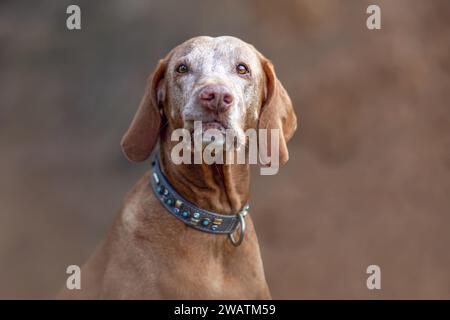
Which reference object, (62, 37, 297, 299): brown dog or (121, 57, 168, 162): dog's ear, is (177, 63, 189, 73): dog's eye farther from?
(121, 57, 168, 162): dog's ear

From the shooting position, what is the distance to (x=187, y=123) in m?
4.12

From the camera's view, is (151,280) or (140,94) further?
(140,94)

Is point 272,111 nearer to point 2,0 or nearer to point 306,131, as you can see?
point 306,131

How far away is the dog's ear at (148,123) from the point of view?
4.47m

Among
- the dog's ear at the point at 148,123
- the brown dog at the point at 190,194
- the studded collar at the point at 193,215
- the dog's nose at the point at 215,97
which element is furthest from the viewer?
the dog's ear at the point at 148,123

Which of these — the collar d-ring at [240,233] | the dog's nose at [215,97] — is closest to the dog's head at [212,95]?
the dog's nose at [215,97]

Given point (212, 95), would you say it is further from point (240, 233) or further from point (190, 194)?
point (240, 233)

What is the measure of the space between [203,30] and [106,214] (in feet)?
5.50

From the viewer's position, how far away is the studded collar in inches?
170

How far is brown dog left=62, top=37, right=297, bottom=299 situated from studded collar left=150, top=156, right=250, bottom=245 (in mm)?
33

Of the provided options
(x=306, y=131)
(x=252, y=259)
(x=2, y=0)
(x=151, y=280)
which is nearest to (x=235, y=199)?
(x=252, y=259)

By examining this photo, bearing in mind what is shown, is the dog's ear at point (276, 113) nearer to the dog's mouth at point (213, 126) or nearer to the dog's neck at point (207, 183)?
the dog's neck at point (207, 183)

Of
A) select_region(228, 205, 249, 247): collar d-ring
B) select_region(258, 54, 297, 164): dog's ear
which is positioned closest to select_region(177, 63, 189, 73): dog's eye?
select_region(258, 54, 297, 164): dog's ear

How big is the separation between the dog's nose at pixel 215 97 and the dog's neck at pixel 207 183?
17.5 inches
